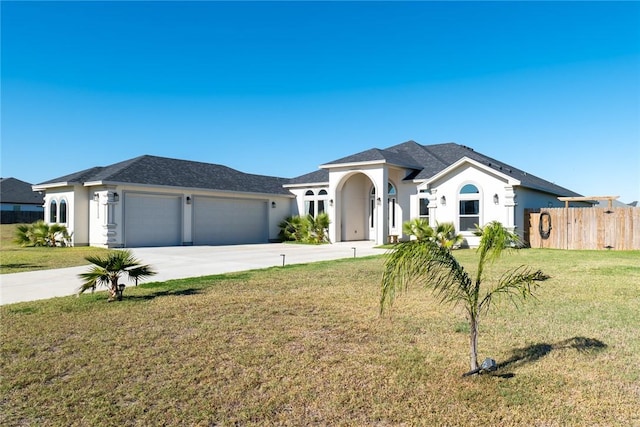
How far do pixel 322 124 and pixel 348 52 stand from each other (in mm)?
8094

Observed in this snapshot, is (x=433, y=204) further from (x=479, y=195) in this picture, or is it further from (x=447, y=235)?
(x=479, y=195)

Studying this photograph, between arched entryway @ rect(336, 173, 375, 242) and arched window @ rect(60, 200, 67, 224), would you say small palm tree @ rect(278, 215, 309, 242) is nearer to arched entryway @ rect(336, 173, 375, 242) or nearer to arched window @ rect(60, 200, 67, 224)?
arched entryway @ rect(336, 173, 375, 242)

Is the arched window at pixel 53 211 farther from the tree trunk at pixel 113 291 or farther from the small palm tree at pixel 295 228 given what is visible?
the tree trunk at pixel 113 291

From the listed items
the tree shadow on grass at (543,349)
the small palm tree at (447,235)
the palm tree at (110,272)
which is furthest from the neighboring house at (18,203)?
the tree shadow on grass at (543,349)

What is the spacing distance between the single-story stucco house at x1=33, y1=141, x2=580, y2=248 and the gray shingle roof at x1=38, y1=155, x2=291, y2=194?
0.07 meters

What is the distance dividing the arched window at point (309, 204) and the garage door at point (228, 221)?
283 cm

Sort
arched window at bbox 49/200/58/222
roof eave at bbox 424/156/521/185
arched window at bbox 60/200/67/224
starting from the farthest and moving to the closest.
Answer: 1. arched window at bbox 49/200/58/222
2. arched window at bbox 60/200/67/224
3. roof eave at bbox 424/156/521/185

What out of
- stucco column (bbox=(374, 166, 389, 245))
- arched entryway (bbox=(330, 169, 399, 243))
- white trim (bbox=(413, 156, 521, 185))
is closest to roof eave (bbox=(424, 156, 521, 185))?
white trim (bbox=(413, 156, 521, 185))

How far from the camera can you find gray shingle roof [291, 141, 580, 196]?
24.0 metres

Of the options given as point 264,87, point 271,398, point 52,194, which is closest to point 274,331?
point 271,398

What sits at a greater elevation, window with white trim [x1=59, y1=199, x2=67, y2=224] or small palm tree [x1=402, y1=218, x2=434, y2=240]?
window with white trim [x1=59, y1=199, x2=67, y2=224]

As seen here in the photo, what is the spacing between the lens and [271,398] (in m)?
4.21

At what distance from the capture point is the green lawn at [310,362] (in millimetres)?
3932

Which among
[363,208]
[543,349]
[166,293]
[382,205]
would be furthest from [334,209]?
[543,349]
